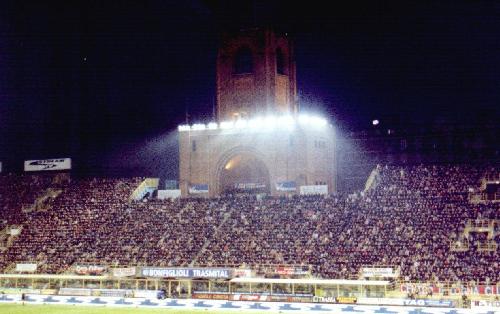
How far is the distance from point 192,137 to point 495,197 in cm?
3531

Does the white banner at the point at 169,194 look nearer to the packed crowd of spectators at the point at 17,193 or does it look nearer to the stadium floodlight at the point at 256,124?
the stadium floodlight at the point at 256,124

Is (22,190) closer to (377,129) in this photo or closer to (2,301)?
(2,301)

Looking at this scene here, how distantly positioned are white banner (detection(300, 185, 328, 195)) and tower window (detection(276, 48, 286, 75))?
48.2ft

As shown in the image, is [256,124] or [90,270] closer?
[90,270]

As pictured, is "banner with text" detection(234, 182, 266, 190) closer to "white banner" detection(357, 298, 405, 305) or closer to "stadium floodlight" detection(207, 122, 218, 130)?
"stadium floodlight" detection(207, 122, 218, 130)

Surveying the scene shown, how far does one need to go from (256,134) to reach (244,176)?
650cm

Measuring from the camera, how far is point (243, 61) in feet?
262

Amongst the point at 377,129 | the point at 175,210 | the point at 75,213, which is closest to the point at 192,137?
the point at 175,210

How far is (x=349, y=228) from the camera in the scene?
62.5 metres

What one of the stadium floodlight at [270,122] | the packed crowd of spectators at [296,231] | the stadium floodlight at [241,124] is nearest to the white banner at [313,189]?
the packed crowd of spectators at [296,231]

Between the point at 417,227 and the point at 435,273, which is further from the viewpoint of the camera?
the point at 417,227

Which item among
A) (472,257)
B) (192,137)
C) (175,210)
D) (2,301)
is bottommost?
(2,301)

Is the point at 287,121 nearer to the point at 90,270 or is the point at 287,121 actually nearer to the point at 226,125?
the point at 226,125

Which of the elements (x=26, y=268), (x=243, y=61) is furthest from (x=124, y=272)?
(x=243, y=61)
